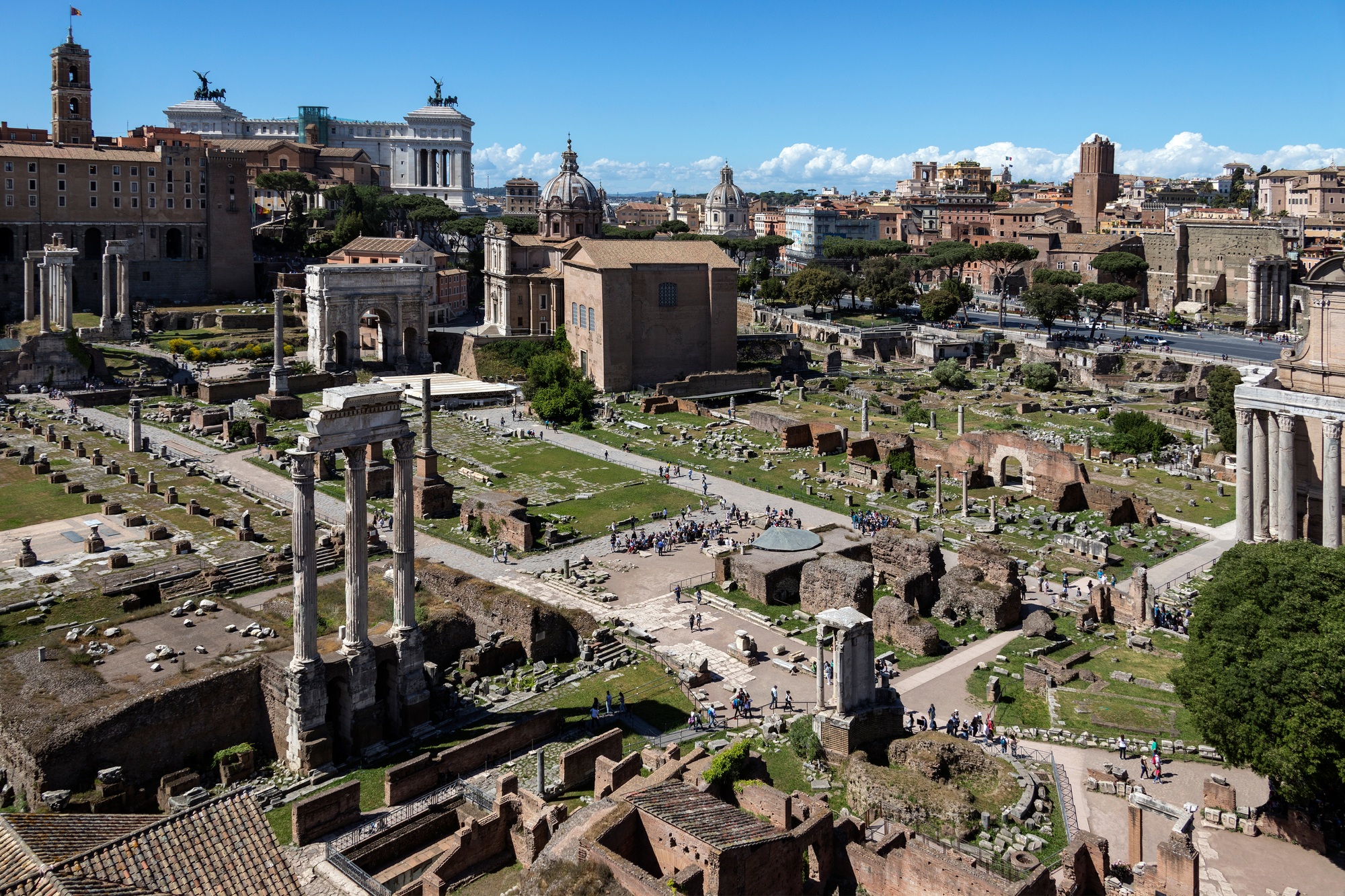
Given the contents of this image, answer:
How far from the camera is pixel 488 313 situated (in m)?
83.0

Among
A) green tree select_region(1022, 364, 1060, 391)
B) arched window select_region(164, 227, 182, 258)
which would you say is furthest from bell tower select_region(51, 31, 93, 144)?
green tree select_region(1022, 364, 1060, 391)

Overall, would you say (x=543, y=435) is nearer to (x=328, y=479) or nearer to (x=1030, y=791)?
(x=328, y=479)

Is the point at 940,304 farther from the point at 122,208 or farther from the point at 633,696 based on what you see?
the point at 633,696

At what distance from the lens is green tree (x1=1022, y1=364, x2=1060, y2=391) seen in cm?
7225

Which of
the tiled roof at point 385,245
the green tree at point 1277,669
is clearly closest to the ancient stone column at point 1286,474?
the green tree at point 1277,669

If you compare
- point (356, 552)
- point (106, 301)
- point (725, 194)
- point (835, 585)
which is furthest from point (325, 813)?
point (725, 194)

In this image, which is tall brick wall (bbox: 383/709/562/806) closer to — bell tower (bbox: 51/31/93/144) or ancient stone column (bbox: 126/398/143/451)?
ancient stone column (bbox: 126/398/143/451)

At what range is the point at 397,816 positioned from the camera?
71.9 ft

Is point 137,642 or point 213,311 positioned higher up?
point 213,311

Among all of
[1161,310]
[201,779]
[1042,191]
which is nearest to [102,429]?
[201,779]

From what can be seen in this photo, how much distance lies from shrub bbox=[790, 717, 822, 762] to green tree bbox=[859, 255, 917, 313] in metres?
76.1

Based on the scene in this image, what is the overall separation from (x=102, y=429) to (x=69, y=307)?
73.4ft

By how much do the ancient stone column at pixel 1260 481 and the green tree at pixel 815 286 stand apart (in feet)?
207

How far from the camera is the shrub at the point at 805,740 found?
2467 centimetres
